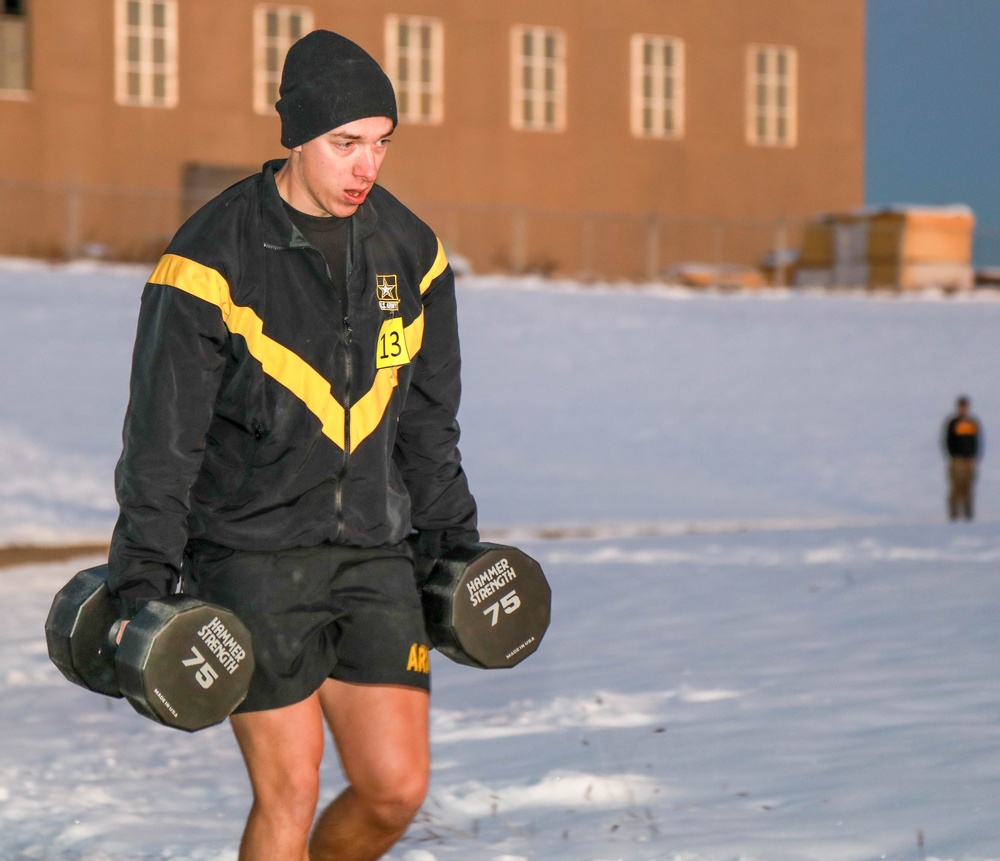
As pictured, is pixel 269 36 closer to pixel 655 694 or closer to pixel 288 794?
pixel 655 694

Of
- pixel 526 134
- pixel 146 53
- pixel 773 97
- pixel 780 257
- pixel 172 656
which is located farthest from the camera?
pixel 773 97

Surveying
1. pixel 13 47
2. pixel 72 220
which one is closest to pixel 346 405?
pixel 72 220

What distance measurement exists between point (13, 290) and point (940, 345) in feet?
54.9

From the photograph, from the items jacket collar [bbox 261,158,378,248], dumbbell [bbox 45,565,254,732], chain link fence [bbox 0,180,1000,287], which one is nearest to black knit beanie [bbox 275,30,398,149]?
jacket collar [bbox 261,158,378,248]

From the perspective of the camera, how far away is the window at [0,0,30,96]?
111ft

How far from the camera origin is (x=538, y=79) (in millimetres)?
38406

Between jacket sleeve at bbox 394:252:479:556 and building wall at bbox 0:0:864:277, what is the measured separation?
30.1m

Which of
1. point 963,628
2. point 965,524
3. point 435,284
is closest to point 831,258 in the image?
point 965,524

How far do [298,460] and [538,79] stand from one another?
117 ft

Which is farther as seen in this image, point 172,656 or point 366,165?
point 366,165

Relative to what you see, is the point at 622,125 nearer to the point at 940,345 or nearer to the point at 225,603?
the point at 940,345

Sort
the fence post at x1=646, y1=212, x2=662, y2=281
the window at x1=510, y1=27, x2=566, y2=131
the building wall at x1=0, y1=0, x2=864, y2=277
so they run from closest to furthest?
the building wall at x1=0, y1=0, x2=864, y2=277
the fence post at x1=646, y1=212, x2=662, y2=281
the window at x1=510, y1=27, x2=566, y2=131

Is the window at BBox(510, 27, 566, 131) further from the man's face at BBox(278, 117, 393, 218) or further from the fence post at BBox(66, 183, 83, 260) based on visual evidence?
the man's face at BBox(278, 117, 393, 218)

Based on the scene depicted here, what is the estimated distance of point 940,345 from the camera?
32.3m
